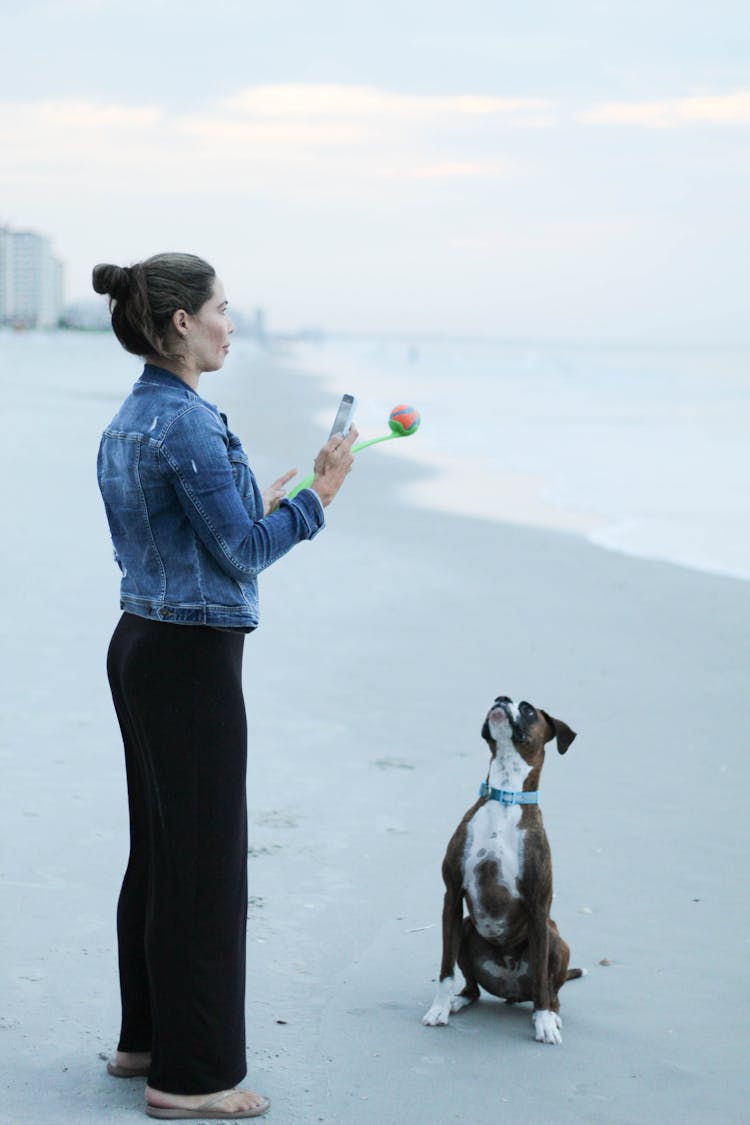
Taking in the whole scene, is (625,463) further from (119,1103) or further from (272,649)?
(119,1103)

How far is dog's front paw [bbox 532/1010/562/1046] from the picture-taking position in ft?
12.6

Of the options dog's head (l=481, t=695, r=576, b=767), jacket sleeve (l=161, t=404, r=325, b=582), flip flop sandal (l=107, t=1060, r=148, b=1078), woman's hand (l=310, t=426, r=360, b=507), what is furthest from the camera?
dog's head (l=481, t=695, r=576, b=767)

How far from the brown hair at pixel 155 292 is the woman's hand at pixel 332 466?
0.41 m

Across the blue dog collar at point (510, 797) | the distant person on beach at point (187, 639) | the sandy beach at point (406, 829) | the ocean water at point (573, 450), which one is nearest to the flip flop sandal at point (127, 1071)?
the sandy beach at point (406, 829)

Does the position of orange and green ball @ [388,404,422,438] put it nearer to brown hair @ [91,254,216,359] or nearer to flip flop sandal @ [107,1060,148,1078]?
brown hair @ [91,254,216,359]

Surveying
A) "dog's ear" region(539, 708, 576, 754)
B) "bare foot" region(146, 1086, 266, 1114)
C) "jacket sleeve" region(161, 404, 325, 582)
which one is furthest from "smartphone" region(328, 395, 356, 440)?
"bare foot" region(146, 1086, 266, 1114)

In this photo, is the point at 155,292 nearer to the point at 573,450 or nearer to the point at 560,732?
the point at 560,732

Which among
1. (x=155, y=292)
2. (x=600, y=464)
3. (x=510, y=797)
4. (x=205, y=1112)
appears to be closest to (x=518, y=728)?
(x=510, y=797)

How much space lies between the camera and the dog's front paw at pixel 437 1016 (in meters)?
3.91

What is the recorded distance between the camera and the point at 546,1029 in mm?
3838

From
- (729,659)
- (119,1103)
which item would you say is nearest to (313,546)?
(729,659)

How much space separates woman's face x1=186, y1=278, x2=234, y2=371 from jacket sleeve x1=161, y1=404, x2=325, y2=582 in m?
0.15

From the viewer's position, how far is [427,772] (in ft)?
20.7

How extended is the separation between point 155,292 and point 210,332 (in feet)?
0.51
